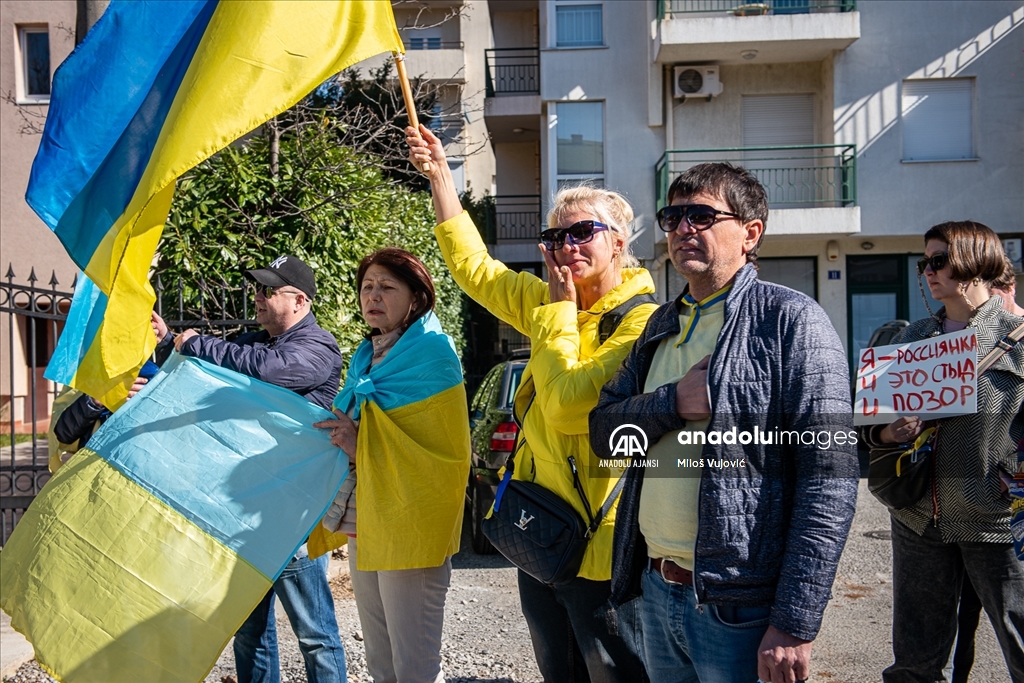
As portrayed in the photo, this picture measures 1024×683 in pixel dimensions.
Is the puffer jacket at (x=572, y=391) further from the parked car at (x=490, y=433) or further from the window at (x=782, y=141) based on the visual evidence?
the window at (x=782, y=141)

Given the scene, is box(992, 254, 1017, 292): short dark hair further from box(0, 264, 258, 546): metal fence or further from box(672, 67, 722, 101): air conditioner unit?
box(672, 67, 722, 101): air conditioner unit

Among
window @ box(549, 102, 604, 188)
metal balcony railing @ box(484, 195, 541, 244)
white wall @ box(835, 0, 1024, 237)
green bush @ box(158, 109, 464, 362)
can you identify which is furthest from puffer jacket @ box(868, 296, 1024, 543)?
metal balcony railing @ box(484, 195, 541, 244)

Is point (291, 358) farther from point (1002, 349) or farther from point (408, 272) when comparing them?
point (1002, 349)

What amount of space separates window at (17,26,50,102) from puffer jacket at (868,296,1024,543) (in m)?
20.4

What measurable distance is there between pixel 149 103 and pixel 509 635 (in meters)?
3.82

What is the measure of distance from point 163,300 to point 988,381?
545 cm

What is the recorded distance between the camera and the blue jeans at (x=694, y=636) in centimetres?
214

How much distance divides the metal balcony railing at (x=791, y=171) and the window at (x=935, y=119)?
1.27 meters

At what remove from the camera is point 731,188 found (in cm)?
238

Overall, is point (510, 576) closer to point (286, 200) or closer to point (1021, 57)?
point (286, 200)

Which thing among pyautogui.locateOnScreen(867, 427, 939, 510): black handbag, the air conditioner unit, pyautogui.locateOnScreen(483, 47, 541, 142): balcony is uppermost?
pyautogui.locateOnScreen(483, 47, 541, 142): balcony

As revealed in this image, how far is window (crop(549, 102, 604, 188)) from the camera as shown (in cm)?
1805

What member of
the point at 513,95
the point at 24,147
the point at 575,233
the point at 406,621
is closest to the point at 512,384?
the point at 406,621

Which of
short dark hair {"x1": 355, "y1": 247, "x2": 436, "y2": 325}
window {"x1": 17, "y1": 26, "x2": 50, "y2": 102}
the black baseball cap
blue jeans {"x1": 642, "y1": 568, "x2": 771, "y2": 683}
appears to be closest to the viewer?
blue jeans {"x1": 642, "y1": 568, "x2": 771, "y2": 683}
